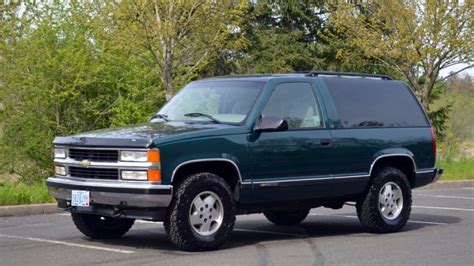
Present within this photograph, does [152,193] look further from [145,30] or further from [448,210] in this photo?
[145,30]

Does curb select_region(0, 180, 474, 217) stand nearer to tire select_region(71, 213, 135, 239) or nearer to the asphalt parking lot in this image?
the asphalt parking lot

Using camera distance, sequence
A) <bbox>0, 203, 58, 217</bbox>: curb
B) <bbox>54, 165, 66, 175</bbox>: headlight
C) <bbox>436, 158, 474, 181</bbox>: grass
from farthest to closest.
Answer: <bbox>436, 158, 474, 181</bbox>: grass → <bbox>0, 203, 58, 217</bbox>: curb → <bbox>54, 165, 66, 175</bbox>: headlight

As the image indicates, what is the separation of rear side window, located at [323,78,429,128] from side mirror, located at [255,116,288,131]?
1267 millimetres

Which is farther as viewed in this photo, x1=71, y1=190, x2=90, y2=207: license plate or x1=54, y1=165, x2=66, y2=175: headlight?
x1=54, y1=165, x2=66, y2=175: headlight

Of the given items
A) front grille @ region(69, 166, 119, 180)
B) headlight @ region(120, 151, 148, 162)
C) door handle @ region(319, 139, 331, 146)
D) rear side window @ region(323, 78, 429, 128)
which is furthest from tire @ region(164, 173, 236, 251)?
rear side window @ region(323, 78, 429, 128)

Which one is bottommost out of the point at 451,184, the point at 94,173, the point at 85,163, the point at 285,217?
the point at 451,184

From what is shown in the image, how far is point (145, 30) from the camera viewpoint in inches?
810

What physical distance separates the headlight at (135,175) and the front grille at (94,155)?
219 mm

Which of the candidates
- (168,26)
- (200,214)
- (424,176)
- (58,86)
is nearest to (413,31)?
(168,26)

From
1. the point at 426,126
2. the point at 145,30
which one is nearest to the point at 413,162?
the point at 426,126

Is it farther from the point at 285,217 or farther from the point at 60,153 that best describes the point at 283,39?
the point at 60,153

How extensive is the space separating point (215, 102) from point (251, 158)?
1.06 meters

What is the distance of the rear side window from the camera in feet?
34.7

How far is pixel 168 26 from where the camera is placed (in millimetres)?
20172
